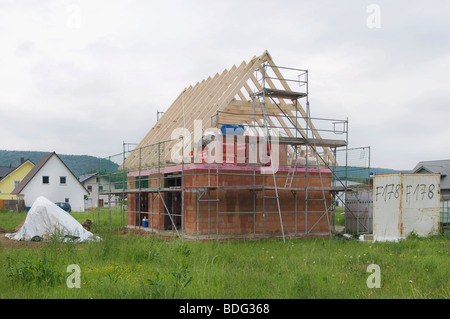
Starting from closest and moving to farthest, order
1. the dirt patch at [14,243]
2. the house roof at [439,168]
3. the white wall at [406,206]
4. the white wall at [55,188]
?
1. the dirt patch at [14,243]
2. the white wall at [406,206]
3. the house roof at [439,168]
4. the white wall at [55,188]

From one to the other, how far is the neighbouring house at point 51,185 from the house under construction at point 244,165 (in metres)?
23.2

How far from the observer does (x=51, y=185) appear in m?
39.7

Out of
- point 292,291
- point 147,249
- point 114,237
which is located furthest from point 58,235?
point 292,291

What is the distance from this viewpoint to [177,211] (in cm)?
1819

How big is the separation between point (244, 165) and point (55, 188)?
29171 millimetres

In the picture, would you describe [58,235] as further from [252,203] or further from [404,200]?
[404,200]

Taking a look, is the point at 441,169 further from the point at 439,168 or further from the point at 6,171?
the point at 6,171

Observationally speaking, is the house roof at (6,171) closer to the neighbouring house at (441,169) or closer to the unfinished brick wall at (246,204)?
the unfinished brick wall at (246,204)

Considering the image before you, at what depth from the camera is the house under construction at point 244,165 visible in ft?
49.6

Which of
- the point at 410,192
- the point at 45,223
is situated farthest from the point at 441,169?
the point at 45,223

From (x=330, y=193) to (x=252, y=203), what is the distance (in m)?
3.54

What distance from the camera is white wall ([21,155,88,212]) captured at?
126 feet

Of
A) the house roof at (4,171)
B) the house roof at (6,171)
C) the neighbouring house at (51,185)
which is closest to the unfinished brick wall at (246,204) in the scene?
the neighbouring house at (51,185)
